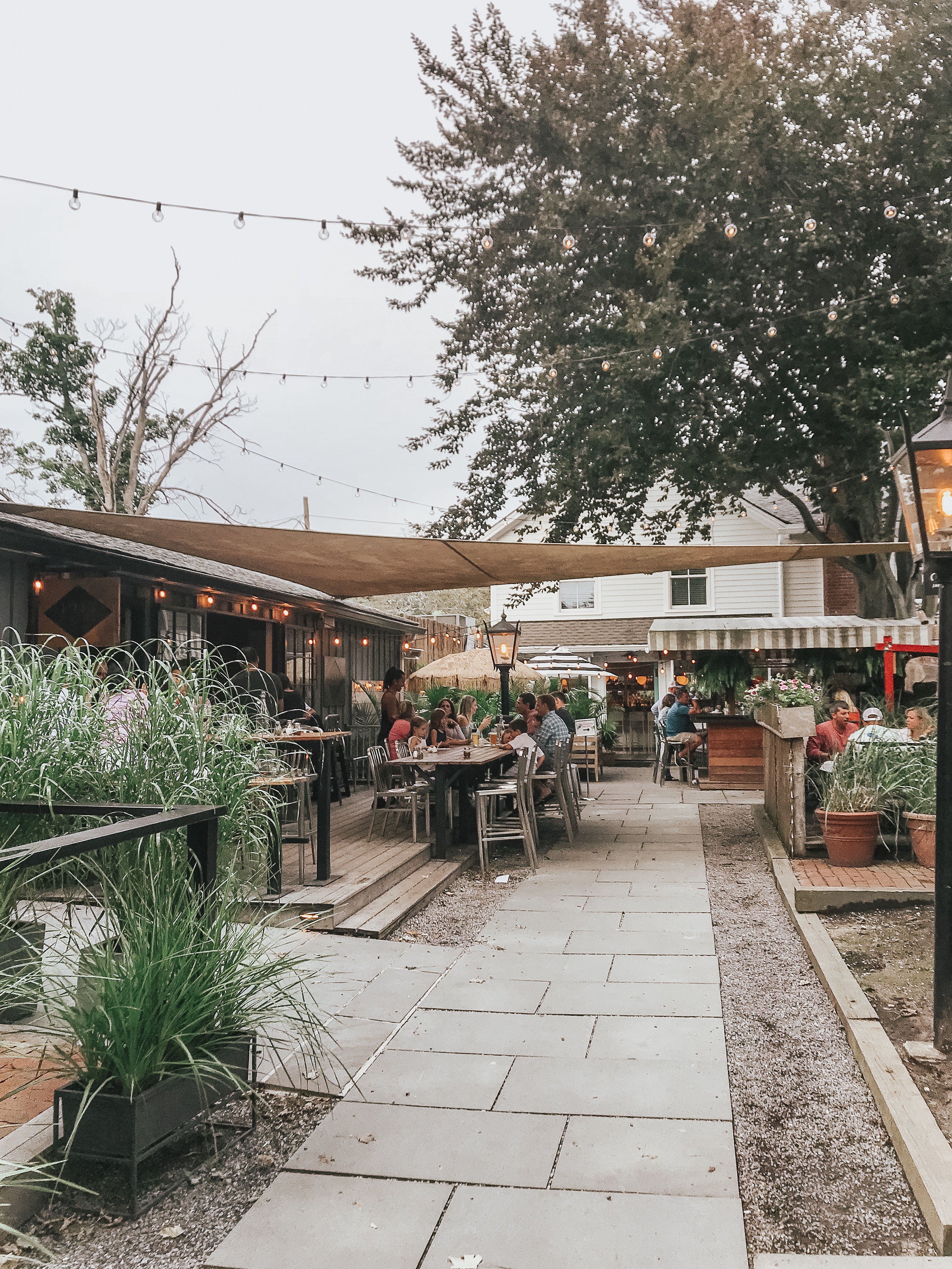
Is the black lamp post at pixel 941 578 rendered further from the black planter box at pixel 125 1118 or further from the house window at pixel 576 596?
the house window at pixel 576 596

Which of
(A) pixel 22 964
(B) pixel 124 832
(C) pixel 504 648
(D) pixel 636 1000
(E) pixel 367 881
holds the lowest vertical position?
(D) pixel 636 1000

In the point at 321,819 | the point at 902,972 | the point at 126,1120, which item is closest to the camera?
the point at 126,1120

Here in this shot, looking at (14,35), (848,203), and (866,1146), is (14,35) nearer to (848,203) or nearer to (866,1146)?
(848,203)

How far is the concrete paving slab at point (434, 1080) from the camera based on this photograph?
10.5 ft

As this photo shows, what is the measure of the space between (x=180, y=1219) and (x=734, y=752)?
11684 millimetres

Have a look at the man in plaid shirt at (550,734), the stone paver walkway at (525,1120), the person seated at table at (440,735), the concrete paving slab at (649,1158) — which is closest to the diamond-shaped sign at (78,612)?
the person seated at table at (440,735)

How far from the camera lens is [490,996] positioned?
4.34 meters

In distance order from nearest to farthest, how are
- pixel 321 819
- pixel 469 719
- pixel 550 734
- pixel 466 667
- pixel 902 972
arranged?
pixel 902 972 → pixel 321 819 → pixel 550 734 → pixel 466 667 → pixel 469 719

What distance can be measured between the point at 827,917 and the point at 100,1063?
4234 mm

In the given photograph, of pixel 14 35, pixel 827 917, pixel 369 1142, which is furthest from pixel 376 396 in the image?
pixel 369 1142

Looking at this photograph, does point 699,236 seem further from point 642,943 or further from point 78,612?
point 642,943

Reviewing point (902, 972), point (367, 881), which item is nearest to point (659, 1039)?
point (902, 972)

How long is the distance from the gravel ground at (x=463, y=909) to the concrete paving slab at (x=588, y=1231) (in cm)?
278

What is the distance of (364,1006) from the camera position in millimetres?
4152
